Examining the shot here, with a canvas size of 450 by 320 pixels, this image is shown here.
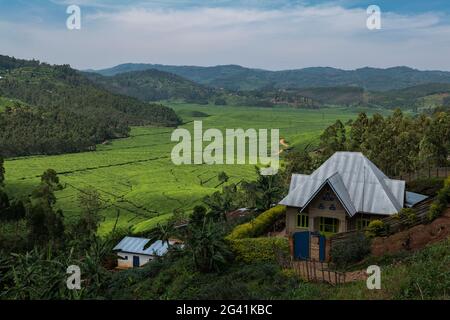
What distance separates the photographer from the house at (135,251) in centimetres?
5334

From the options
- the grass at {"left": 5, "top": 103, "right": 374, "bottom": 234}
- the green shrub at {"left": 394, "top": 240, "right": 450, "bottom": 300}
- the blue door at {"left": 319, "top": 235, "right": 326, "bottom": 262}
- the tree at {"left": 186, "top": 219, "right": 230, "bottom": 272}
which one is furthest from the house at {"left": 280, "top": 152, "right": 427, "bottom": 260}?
the grass at {"left": 5, "top": 103, "right": 374, "bottom": 234}

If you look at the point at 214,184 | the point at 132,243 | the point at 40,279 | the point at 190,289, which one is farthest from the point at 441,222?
the point at 214,184

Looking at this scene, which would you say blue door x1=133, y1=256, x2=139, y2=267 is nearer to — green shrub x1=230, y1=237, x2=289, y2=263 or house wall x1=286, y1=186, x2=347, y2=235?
house wall x1=286, y1=186, x2=347, y2=235

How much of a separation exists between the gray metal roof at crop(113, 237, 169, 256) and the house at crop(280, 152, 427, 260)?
2207cm

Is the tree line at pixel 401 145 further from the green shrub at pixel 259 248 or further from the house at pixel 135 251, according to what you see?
the green shrub at pixel 259 248

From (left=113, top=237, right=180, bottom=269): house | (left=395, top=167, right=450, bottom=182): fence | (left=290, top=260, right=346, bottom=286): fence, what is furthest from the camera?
(left=395, top=167, right=450, bottom=182): fence

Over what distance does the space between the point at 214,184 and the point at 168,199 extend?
1807cm

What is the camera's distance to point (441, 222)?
28703 mm

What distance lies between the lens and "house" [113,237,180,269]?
53.3 metres

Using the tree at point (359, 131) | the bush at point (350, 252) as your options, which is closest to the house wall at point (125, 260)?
the bush at point (350, 252)

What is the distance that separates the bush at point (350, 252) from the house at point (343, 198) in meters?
3.79

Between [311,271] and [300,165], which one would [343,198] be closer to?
→ [311,271]
